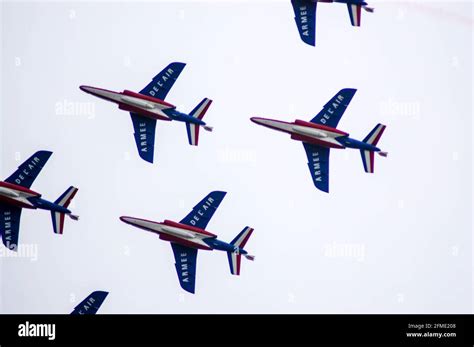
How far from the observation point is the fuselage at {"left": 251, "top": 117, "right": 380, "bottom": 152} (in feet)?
219

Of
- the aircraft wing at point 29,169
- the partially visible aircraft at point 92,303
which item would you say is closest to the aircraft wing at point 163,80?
the aircraft wing at point 29,169

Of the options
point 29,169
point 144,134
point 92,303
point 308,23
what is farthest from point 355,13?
point 92,303

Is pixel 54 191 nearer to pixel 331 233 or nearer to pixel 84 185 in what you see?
pixel 84 185

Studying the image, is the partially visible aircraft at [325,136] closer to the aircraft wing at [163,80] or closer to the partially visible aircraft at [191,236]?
the aircraft wing at [163,80]

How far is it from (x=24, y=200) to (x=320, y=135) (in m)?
17.5

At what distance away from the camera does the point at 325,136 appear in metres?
67.2

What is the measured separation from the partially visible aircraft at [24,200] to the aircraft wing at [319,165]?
13813 millimetres

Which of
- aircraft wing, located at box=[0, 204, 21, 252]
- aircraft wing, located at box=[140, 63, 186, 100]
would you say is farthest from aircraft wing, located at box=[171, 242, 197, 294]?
aircraft wing, located at box=[0, 204, 21, 252]

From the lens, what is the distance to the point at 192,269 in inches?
2655

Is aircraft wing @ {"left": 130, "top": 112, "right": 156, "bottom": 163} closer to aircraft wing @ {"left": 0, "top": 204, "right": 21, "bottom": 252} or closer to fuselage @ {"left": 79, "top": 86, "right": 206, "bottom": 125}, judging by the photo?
fuselage @ {"left": 79, "top": 86, "right": 206, "bottom": 125}

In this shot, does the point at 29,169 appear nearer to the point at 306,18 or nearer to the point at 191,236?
the point at 191,236

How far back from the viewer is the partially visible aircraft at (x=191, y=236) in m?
65.8
